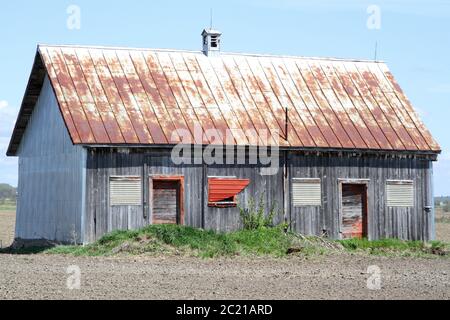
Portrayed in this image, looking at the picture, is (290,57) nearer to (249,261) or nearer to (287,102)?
(287,102)

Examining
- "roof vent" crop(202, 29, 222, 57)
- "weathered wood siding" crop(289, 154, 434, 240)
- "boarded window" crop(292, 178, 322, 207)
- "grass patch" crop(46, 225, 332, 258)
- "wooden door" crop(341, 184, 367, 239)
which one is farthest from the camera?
"roof vent" crop(202, 29, 222, 57)

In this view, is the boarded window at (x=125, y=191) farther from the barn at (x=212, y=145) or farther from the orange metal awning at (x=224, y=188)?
the orange metal awning at (x=224, y=188)

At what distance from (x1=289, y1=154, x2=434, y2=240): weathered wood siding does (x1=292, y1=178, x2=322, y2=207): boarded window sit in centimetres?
14

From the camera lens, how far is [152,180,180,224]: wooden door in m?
26.0

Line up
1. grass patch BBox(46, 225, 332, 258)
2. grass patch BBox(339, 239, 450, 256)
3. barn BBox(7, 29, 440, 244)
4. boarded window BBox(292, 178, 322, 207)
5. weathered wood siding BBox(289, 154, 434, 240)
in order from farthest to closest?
weathered wood siding BBox(289, 154, 434, 240), boarded window BBox(292, 178, 322, 207), grass patch BBox(339, 239, 450, 256), barn BBox(7, 29, 440, 244), grass patch BBox(46, 225, 332, 258)

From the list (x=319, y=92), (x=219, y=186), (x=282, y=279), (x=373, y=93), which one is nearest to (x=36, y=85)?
(x=219, y=186)

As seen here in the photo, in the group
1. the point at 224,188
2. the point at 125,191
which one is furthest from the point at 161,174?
the point at 224,188

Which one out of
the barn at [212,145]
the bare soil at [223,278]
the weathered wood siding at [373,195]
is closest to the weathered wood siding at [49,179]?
the barn at [212,145]

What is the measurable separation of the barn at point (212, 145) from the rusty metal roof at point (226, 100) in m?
0.05

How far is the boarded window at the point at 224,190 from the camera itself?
26.5m

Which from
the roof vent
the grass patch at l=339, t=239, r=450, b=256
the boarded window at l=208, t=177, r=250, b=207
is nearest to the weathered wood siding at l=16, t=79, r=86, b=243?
the boarded window at l=208, t=177, r=250, b=207

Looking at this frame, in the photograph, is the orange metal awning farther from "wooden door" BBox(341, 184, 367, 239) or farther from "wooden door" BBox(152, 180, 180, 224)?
"wooden door" BBox(341, 184, 367, 239)

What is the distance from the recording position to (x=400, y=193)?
96.1 ft

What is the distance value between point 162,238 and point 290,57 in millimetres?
10707
